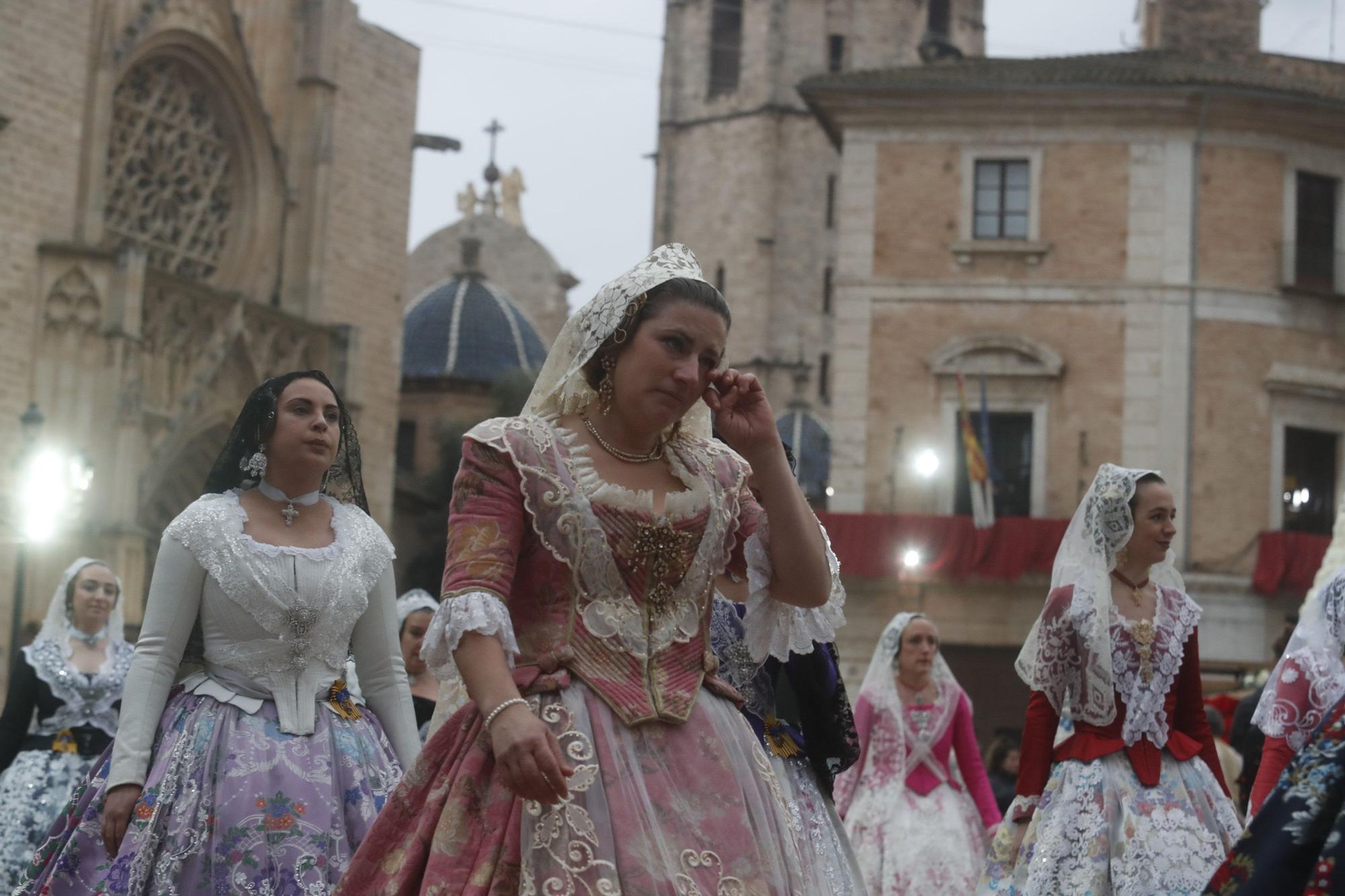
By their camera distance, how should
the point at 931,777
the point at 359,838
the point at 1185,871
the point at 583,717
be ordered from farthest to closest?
the point at 931,777 < the point at 1185,871 < the point at 359,838 < the point at 583,717

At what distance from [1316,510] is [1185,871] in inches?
1061

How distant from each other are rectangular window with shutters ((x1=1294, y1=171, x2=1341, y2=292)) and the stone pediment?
4.48 meters

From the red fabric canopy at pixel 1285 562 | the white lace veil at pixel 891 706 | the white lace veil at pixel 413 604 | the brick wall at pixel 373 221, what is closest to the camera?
the white lace veil at pixel 413 604

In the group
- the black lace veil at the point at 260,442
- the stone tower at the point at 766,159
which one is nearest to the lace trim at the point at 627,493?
the black lace veil at the point at 260,442

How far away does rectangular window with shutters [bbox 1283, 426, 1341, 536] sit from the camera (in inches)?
1277

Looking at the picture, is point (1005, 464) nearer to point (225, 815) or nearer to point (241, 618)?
point (241, 618)

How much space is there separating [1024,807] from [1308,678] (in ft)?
6.73

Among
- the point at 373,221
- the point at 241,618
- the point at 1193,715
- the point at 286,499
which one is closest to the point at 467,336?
the point at 373,221

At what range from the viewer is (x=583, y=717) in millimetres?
4430

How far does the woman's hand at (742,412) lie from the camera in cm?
455

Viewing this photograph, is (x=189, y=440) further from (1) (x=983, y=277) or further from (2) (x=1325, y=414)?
(2) (x=1325, y=414)

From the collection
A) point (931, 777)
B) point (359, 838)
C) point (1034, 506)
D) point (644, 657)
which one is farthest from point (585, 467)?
point (1034, 506)

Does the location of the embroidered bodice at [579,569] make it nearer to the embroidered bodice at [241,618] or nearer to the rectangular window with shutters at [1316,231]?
the embroidered bodice at [241,618]

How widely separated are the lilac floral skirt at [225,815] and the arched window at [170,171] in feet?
89.7
